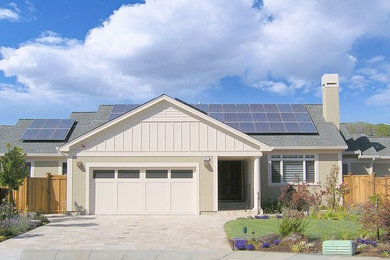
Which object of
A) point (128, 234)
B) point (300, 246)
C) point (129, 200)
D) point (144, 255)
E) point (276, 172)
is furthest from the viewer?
point (276, 172)

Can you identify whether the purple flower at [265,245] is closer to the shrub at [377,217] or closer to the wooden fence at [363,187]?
the shrub at [377,217]

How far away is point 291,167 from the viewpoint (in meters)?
23.8

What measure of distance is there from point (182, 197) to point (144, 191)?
182cm

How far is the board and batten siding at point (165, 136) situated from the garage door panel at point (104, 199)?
191 centimetres

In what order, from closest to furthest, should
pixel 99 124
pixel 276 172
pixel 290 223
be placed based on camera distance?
pixel 290 223 → pixel 276 172 → pixel 99 124

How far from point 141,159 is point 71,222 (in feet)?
14.8

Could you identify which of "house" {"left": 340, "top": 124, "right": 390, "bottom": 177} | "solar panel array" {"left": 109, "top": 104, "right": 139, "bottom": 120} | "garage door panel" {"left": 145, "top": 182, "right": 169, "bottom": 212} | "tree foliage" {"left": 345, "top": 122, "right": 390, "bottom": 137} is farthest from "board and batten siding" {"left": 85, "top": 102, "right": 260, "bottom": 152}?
"tree foliage" {"left": 345, "top": 122, "right": 390, "bottom": 137}

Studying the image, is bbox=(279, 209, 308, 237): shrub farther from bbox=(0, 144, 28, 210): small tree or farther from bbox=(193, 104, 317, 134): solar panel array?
bbox=(193, 104, 317, 134): solar panel array

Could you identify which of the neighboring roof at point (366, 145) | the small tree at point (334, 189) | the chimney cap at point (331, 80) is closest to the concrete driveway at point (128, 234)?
the small tree at point (334, 189)

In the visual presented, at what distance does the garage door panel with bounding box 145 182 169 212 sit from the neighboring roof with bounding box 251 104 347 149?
6108 millimetres

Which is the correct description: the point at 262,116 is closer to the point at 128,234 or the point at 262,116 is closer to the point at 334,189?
the point at 334,189

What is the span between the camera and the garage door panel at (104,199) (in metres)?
21.5

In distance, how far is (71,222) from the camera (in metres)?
18.7

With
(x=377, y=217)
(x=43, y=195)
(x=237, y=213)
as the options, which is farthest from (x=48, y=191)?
(x=377, y=217)
